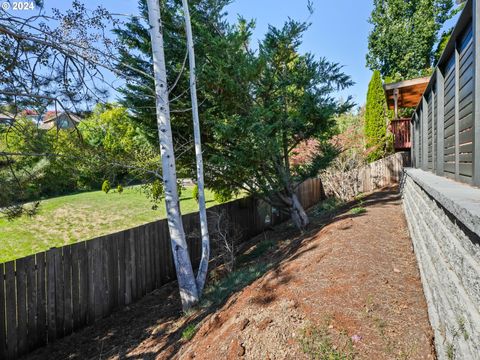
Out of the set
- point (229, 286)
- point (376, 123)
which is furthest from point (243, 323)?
point (376, 123)

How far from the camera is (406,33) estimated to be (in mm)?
19219

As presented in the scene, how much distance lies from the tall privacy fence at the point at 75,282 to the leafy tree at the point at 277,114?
2.17 metres

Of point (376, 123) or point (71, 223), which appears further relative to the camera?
point (376, 123)

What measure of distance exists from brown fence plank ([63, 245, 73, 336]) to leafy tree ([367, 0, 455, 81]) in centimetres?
2015

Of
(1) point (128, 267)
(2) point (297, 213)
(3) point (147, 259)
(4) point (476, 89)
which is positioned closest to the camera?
(4) point (476, 89)

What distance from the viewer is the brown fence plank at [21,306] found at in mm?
3584

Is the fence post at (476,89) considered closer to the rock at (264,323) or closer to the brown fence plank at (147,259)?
the rock at (264,323)

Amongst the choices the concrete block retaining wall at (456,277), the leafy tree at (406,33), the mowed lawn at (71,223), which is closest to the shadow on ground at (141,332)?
the concrete block retaining wall at (456,277)

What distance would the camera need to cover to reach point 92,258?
14.4 ft

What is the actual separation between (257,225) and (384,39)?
18480mm

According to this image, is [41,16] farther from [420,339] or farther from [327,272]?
[420,339]

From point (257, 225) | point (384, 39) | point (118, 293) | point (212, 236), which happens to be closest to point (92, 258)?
point (118, 293)

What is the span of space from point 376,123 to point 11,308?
46.9 feet

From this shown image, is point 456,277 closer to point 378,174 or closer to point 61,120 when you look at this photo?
point 61,120
